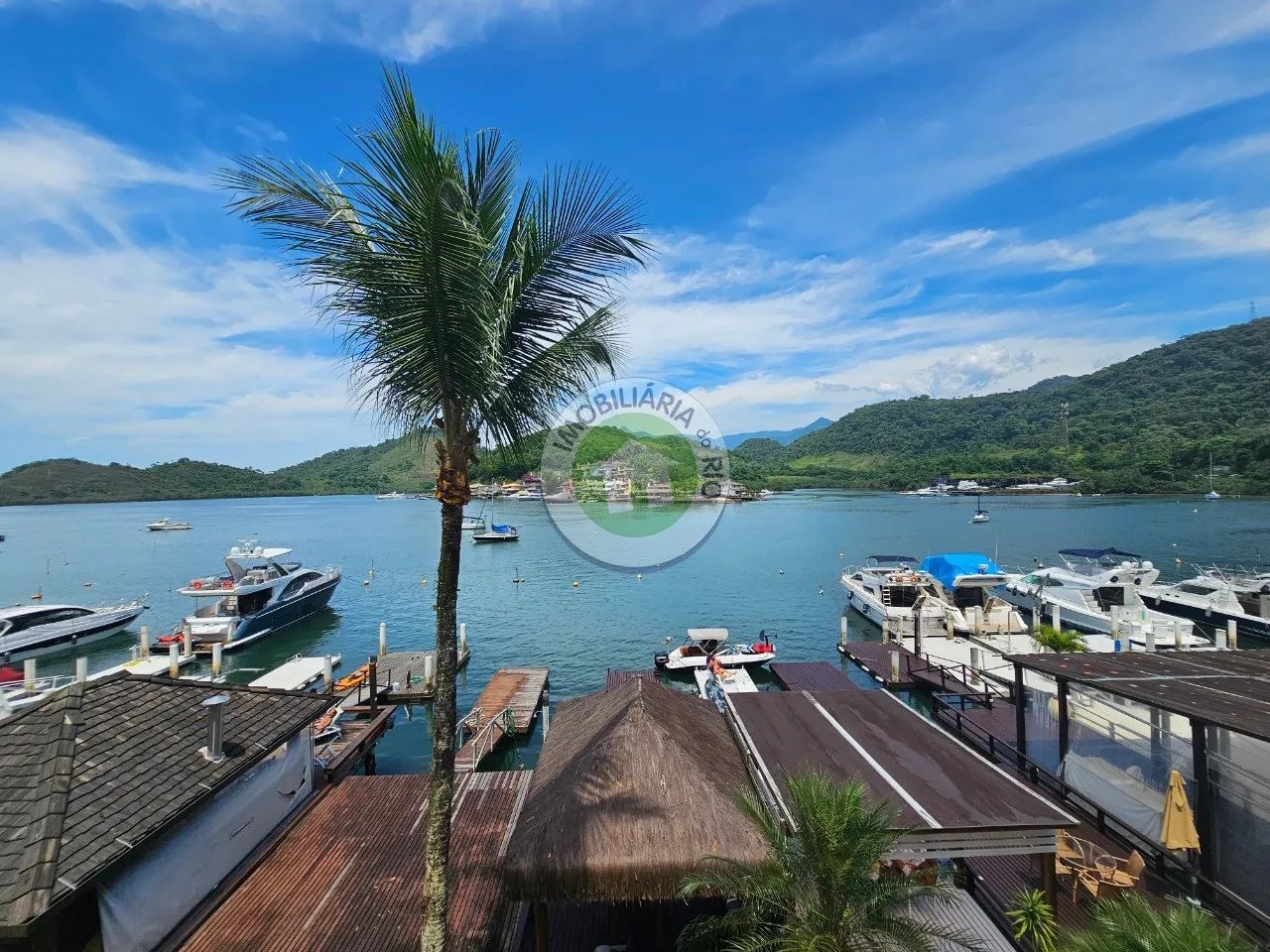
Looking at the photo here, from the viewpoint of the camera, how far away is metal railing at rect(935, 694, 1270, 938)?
675 centimetres

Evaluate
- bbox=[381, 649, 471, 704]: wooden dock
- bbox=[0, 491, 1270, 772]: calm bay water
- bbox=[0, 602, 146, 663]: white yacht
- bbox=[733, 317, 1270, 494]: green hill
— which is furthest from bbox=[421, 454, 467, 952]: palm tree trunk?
bbox=[733, 317, 1270, 494]: green hill

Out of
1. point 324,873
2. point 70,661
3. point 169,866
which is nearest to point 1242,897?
point 324,873

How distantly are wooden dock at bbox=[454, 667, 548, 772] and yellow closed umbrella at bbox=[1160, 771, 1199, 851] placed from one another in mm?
12897

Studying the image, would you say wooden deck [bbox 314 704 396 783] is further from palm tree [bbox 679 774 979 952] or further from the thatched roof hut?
palm tree [bbox 679 774 979 952]

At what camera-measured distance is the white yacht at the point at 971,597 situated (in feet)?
88.9

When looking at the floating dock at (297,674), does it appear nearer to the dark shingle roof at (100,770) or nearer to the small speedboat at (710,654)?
the small speedboat at (710,654)

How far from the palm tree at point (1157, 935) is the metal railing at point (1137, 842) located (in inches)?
178

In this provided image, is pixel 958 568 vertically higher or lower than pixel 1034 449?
lower

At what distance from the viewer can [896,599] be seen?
31391 mm

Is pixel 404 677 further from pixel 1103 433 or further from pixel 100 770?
pixel 1103 433

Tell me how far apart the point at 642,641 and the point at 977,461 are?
142m

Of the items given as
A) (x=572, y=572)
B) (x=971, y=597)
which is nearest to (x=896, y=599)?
(x=971, y=597)

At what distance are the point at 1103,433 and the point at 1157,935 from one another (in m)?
159

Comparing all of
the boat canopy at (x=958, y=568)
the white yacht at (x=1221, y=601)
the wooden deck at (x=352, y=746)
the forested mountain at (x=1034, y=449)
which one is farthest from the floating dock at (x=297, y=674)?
the forested mountain at (x=1034, y=449)
